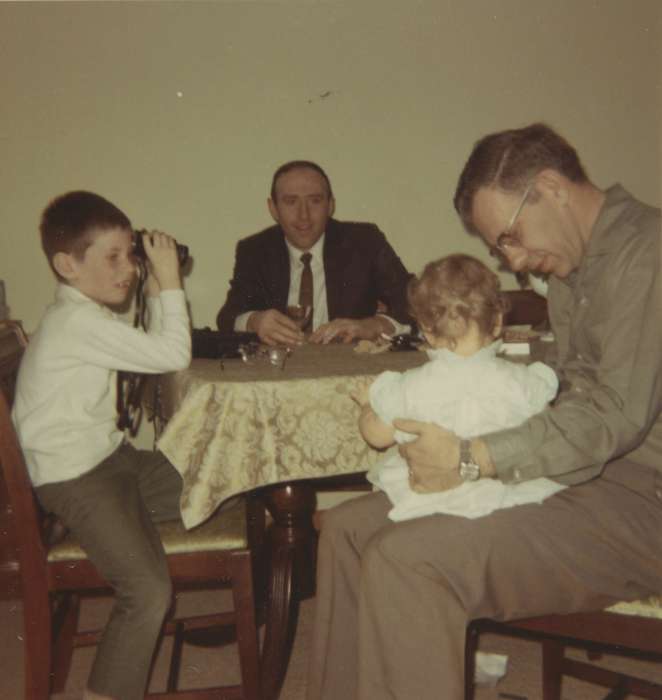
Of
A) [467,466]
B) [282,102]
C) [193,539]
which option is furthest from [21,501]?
[282,102]

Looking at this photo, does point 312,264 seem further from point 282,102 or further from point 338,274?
point 282,102

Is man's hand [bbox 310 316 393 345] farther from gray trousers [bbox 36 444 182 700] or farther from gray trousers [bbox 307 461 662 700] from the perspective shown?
gray trousers [bbox 307 461 662 700]

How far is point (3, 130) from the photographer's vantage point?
309 centimetres

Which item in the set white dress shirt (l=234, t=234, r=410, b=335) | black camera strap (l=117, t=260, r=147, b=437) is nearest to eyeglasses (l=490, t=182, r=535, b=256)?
black camera strap (l=117, t=260, r=147, b=437)

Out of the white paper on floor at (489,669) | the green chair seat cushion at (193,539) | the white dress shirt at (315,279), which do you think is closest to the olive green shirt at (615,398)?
the green chair seat cushion at (193,539)

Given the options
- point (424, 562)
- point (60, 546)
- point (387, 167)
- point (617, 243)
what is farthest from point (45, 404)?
point (387, 167)

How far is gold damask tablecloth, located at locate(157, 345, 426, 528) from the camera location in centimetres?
154

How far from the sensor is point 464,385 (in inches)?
53.0

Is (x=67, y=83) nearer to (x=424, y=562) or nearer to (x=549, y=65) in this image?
(x=549, y=65)

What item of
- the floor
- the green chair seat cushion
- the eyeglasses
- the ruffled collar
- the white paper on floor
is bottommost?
the floor

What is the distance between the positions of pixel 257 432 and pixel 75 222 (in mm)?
665

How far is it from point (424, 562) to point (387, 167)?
7.88ft

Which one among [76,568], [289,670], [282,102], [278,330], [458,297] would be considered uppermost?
[282,102]

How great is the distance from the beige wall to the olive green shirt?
2107 mm
